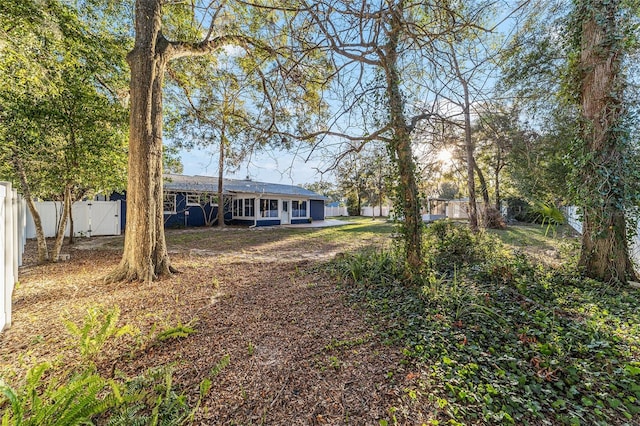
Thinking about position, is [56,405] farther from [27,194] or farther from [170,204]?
[170,204]

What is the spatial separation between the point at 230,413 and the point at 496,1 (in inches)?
215

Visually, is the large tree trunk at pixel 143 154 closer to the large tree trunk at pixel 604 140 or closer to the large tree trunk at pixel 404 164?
the large tree trunk at pixel 404 164

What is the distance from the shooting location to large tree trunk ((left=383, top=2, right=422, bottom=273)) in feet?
12.6

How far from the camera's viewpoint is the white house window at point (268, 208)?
17.3m

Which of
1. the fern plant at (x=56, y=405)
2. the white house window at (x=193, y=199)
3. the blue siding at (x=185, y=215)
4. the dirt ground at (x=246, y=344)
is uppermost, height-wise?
the white house window at (x=193, y=199)

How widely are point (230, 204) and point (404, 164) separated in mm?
15328

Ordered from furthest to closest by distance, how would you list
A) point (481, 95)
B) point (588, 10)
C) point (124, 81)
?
point (124, 81) < point (481, 95) < point (588, 10)

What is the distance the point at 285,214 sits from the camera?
18938 millimetres

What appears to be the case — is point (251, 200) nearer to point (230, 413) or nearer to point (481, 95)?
point (481, 95)

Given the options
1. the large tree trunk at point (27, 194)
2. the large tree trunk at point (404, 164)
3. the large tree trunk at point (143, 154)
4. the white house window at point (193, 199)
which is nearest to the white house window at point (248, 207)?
the white house window at point (193, 199)

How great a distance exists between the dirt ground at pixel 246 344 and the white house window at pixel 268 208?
1236 cm

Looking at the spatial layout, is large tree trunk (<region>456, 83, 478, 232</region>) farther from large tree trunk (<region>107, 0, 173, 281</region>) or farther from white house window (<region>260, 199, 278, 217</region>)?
white house window (<region>260, 199, 278, 217</region>)

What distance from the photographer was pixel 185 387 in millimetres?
2018

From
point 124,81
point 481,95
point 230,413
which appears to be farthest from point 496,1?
point 124,81
